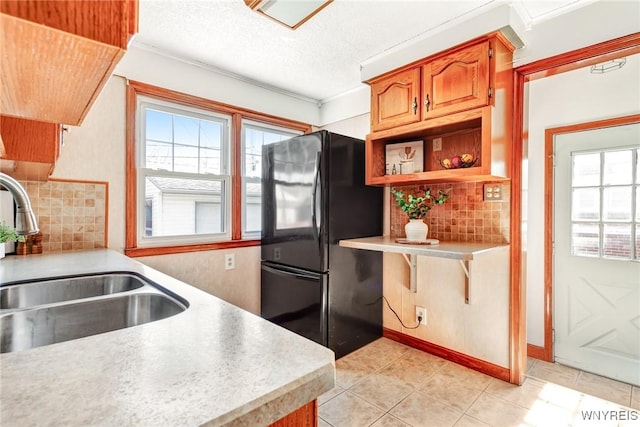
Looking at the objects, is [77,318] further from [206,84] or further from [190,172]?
[206,84]

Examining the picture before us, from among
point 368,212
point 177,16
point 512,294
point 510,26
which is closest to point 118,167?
point 177,16

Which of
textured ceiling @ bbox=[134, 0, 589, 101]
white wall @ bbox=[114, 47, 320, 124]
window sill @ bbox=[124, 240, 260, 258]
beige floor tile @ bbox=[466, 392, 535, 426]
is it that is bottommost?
beige floor tile @ bbox=[466, 392, 535, 426]

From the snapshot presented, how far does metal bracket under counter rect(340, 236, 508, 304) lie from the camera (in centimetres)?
164

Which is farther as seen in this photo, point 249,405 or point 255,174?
point 255,174

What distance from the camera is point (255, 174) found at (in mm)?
2883

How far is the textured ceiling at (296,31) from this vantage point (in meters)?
1.72

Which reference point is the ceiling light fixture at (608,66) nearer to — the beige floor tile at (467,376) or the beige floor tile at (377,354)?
the beige floor tile at (467,376)

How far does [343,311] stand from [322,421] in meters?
0.81

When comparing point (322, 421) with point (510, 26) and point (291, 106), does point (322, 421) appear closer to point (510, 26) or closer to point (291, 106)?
point (510, 26)

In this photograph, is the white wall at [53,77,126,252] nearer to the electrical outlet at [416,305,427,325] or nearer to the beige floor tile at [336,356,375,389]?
the beige floor tile at [336,356,375,389]

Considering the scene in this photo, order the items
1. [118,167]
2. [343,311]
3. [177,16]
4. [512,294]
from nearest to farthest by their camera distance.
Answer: [177,16] → [512,294] → [118,167] → [343,311]

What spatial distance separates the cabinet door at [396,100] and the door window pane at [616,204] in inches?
62.7

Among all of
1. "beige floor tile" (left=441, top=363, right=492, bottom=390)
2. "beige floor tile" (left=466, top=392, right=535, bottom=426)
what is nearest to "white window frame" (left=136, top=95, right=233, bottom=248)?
"beige floor tile" (left=441, top=363, right=492, bottom=390)

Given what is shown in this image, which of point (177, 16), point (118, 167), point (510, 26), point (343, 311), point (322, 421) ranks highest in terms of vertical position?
point (177, 16)
